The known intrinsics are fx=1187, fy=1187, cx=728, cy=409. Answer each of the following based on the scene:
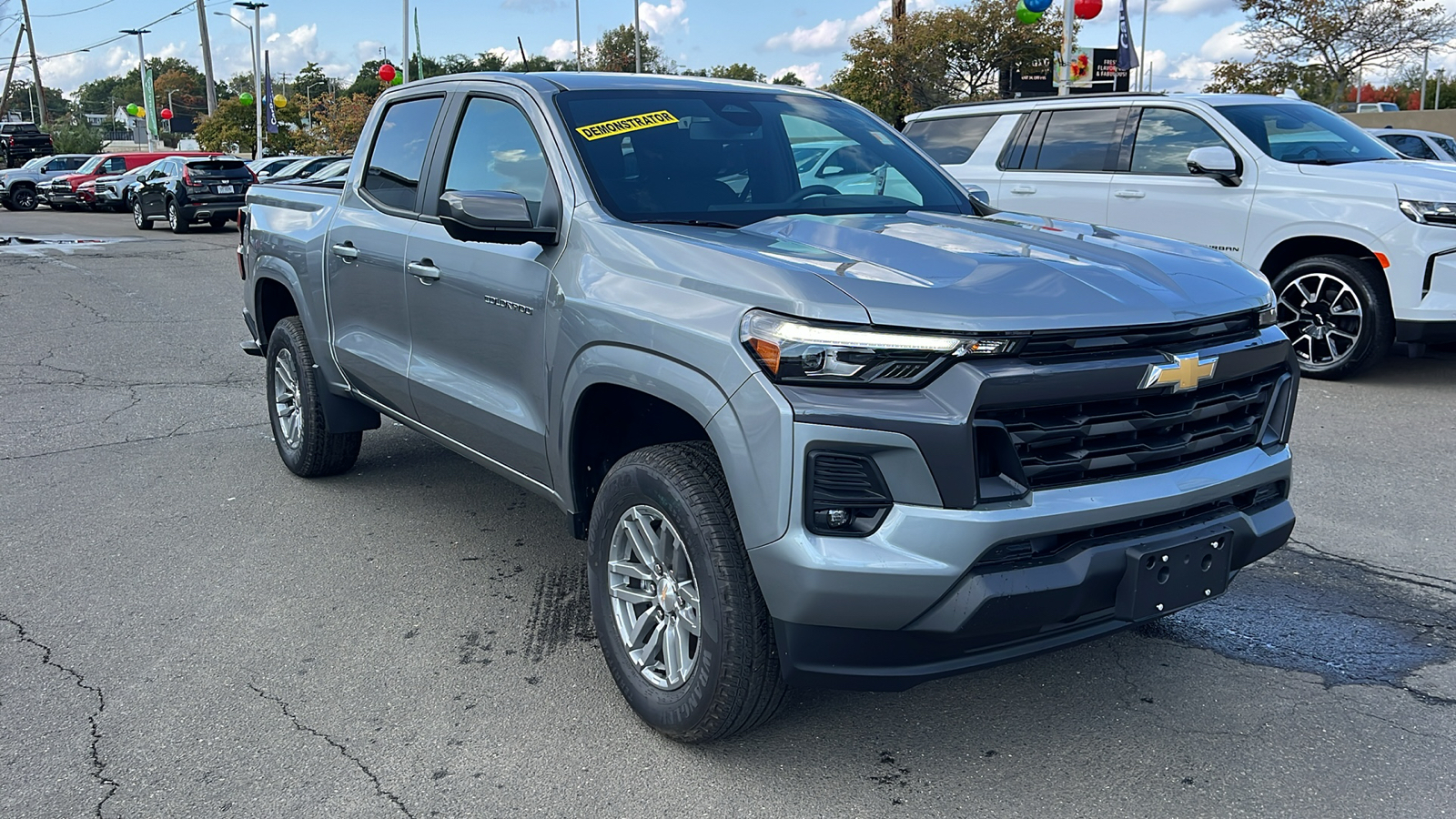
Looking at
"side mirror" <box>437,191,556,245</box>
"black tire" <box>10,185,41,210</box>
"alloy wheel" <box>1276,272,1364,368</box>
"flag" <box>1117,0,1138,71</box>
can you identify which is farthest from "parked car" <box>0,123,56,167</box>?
"side mirror" <box>437,191,556,245</box>

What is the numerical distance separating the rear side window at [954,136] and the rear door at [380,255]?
5593 mm

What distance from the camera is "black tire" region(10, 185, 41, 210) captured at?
127ft

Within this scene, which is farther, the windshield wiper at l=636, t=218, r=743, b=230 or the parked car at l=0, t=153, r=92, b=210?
the parked car at l=0, t=153, r=92, b=210

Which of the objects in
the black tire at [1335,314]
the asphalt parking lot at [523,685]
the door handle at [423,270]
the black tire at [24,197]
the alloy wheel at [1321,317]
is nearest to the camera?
the asphalt parking lot at [523,685]

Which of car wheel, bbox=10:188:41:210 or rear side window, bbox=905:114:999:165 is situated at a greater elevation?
rear side window, bbox=905:114:999:165

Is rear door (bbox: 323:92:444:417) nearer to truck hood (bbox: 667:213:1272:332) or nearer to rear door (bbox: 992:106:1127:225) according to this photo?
truck hood (bbox: 667:213:1272:332)

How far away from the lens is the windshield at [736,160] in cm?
377

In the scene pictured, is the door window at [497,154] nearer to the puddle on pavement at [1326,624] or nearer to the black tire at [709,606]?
the black tire at [709,606]

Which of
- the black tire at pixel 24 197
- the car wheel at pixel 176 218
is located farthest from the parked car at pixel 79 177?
the car wheel at pixel 176 218

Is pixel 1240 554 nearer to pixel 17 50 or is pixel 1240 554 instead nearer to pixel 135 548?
pixel 135 548

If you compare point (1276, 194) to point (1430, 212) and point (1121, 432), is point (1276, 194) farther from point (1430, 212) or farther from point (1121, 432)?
point (1121, 432)

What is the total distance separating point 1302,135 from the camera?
8250 mm

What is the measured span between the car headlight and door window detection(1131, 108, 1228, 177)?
1338 mm

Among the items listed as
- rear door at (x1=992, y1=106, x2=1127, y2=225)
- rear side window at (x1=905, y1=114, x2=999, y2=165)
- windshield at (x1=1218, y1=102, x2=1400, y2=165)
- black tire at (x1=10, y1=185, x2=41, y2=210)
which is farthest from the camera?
black tire at (x1=10, y1=185, x2=41, y2=210)
